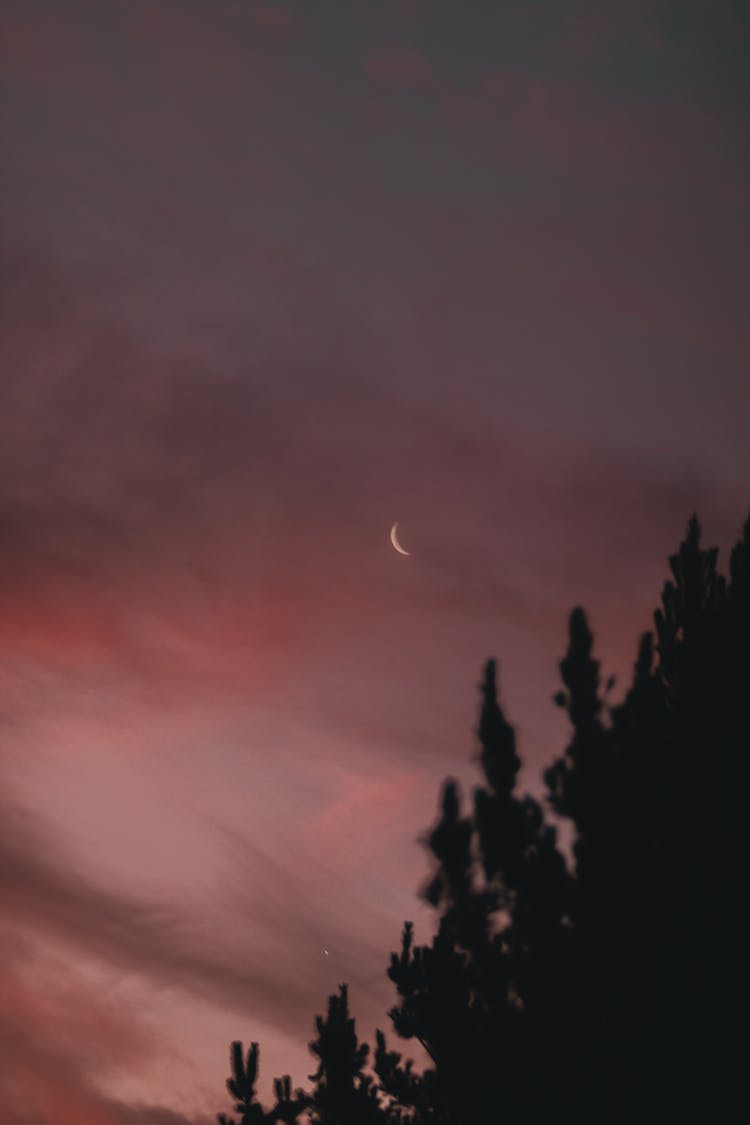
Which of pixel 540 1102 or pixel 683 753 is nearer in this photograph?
pixel 540 1102

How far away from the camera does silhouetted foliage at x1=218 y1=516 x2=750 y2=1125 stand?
938 cm

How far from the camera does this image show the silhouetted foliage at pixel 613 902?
9.38 m

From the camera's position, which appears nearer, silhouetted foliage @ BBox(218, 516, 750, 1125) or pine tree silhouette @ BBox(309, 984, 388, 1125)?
silhouetted foliage @ BBox(218, 516, 750, 1125)

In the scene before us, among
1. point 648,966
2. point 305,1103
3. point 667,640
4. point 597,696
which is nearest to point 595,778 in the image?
point 597,696

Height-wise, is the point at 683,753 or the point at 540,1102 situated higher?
the point at 683,753

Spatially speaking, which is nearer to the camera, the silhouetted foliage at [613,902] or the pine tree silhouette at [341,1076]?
the silhouetted foliage at [613,902]

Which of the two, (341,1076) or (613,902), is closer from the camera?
(613,902)

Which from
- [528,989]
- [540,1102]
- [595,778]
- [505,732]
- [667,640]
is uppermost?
[667,640]

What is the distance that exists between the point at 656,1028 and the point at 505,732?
10.7 ft

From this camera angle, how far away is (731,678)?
11141 mm

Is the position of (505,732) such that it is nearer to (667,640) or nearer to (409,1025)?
(667,640)

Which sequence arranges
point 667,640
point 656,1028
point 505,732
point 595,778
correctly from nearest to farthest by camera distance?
point 656,1028 → point 595,778 → point 505,732 → point 667,640

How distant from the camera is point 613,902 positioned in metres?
10.1

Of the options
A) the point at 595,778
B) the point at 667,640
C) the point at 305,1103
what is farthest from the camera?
the point at 305,1103
